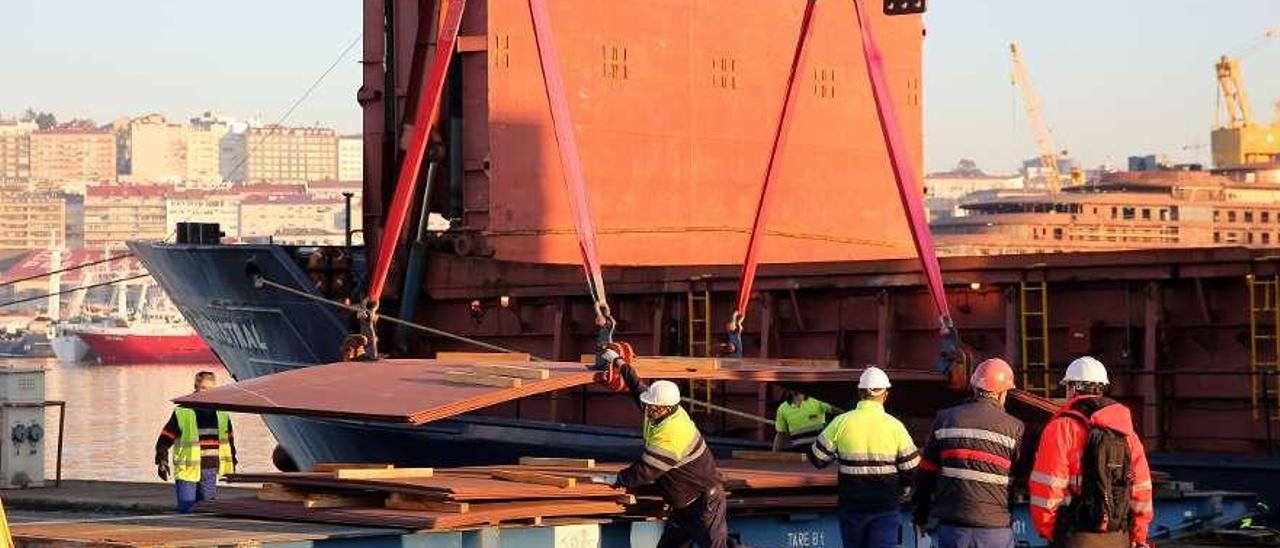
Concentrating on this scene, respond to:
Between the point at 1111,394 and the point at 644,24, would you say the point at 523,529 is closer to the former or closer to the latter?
the point at 1111,394

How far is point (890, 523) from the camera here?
12828mm

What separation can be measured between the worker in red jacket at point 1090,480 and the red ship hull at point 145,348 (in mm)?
159256

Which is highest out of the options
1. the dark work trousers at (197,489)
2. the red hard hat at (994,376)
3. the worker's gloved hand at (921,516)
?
the red hard hat at (994,376)

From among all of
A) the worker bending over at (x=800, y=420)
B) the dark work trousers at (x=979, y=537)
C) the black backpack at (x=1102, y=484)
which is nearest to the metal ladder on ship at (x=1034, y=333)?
the worker bending over at (x=800, y=420)

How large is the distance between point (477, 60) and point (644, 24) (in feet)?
8.45

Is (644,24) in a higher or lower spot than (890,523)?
higher

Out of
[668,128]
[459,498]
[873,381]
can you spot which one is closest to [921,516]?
[873,381]

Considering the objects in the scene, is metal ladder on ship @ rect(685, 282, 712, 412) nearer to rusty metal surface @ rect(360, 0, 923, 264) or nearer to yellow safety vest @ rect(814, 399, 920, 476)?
rusty metal surface @ rect(360, 0, 923, 264)

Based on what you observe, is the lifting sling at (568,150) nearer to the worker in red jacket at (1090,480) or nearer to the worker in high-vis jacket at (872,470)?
the worker in high-vis jacket at (872,470)

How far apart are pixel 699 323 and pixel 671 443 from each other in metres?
10.5

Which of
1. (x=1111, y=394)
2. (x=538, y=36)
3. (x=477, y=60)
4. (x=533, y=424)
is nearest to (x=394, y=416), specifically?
(x=538, y=36)

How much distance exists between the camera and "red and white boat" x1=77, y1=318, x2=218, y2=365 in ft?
554

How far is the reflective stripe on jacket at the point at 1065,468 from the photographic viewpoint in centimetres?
1138

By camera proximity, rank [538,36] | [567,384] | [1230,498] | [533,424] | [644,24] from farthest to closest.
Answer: [644,24], [533,424], [538,36], [1230,498], [567,384]
